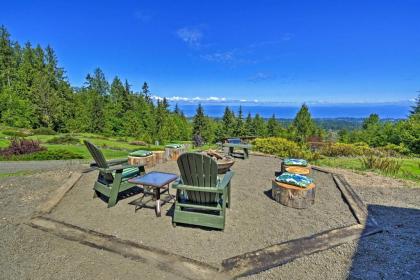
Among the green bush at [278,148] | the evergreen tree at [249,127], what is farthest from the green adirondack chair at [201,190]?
the evergreen tree at [249,127]

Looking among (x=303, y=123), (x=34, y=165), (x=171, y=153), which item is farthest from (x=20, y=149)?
(x=303, y=123)

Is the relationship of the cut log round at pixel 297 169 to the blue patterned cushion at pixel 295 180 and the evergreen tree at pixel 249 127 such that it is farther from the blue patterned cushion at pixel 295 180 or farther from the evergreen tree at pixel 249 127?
the evergreen tree at pixel 249 127

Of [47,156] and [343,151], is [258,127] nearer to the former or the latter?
[343,151]

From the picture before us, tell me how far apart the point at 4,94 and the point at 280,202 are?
27188 millimetres

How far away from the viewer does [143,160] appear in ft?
21.4

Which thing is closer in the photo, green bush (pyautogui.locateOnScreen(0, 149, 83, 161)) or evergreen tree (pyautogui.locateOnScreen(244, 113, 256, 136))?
green bush (pyautogui.locateOnScreen(0, 149, 83, 161))

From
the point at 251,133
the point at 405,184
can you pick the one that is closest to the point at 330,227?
the point at 405,184

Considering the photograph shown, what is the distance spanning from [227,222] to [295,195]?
1289 millimetres

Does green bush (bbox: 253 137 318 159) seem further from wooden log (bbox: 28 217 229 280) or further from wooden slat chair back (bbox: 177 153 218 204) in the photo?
wooden log (bbox: 28 217 229 280)

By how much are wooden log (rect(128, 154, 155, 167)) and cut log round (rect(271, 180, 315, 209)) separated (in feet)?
12.7

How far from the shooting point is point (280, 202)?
Result: 163 inches

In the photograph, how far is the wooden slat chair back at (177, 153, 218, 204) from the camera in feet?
10.1

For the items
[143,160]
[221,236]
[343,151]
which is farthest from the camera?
[343,151]

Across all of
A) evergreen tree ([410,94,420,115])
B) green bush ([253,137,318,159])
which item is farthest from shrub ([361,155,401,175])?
evergreen tree ([410,94,420,115])
